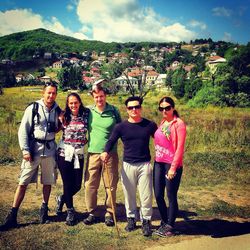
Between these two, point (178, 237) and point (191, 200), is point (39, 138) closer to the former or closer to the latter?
point (178, 237)

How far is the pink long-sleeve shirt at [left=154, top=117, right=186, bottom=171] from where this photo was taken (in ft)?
11.9

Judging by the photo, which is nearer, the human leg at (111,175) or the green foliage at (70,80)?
the human leg at (111,175)

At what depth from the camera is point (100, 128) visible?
4.03 meters

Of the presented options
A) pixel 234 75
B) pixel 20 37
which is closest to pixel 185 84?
pixel 234 75

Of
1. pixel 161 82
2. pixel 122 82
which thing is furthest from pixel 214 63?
pixel 122 82

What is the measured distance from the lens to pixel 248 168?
7418 millimetres

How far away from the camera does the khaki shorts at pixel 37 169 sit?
402 cm

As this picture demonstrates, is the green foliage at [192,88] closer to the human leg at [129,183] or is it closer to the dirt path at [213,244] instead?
the dirt path at [213,244]

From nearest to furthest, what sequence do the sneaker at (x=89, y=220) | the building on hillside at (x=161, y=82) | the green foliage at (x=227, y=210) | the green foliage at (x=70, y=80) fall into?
1. the sneaker at (x=89, y=220)
2. the green foliage at (x=227, y=210)
3. the green foliage at (x=70, y=80)
4. the building on hillside at (x=161, y=82)

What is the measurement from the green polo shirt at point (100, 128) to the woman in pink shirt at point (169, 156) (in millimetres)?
680

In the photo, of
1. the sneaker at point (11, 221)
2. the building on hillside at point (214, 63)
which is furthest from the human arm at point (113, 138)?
the building on hillside at point (214, 63)

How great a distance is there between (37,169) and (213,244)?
2564mm

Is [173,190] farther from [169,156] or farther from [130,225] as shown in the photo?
[130,225]

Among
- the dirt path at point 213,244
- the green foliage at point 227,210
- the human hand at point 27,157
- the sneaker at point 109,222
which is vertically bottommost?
the green foliage at point 227,210
